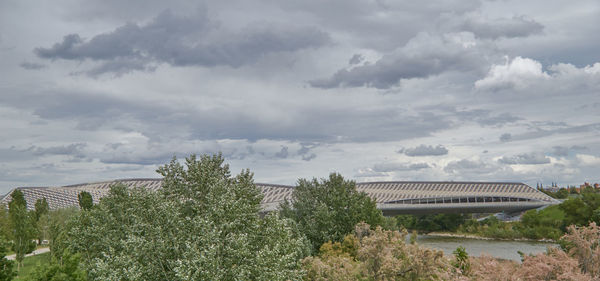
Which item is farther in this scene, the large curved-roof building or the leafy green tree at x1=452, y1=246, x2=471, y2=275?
the large curved-roof building

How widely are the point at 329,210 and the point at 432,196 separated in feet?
235

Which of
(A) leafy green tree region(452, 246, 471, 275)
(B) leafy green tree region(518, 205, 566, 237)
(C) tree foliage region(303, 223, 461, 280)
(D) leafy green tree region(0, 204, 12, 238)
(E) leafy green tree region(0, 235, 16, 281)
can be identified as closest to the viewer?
(A) leafy green tree region(452, 246, 471, 275)

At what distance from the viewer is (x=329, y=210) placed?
4750 centimetres

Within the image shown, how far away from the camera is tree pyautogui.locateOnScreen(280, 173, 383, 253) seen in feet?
145

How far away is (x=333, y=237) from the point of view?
44.2 m

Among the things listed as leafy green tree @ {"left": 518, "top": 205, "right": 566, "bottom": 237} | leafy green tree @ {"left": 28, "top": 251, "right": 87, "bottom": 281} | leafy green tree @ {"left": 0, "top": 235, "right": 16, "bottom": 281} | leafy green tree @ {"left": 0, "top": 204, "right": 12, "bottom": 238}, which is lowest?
Result: leafy green tree @ {"left": 518, "top": 205, "right": 566, "bottom": 237}

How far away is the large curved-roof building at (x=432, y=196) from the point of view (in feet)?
335

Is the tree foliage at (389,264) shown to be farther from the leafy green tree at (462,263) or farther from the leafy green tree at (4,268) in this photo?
the leafy green tree at (4,268)

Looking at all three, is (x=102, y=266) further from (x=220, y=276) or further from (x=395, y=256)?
(x=395, y=256)

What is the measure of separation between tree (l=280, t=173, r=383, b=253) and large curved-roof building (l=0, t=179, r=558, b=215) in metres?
49.7

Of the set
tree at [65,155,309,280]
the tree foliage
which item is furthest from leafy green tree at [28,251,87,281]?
the tree foliage

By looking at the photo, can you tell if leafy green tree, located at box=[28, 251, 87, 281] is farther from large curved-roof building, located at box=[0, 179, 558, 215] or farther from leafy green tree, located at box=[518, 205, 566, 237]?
leafy green tree, located at box=[518, 205, 566, 237]

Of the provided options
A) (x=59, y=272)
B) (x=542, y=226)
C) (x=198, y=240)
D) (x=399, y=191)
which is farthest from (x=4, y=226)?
(x=542, y=226)

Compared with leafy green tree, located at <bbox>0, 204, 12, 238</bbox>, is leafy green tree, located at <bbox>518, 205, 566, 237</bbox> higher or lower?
lower
